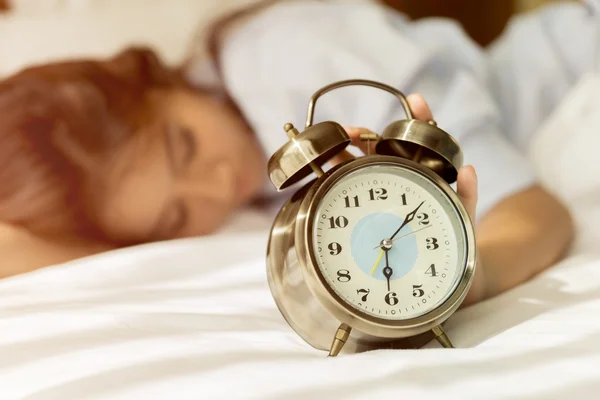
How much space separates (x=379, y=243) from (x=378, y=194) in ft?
0.15

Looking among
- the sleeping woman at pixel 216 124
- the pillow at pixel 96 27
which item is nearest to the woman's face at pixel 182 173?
the sleeping woman at pixel 216 124

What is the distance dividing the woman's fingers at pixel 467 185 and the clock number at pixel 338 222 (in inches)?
5.6

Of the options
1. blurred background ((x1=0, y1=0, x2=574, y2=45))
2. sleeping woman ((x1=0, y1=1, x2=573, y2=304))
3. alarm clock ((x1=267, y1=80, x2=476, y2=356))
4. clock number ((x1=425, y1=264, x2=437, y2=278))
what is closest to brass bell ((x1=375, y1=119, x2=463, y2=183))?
alarm clock ((x1=267, y1=80, x2=476, y2=356))

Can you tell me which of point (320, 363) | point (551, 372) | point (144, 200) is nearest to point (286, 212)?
point (320, 363)

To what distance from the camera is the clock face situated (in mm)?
483

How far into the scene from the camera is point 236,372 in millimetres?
464

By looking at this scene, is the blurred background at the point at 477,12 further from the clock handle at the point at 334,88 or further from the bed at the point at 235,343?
the clock handle at the point at 334,88

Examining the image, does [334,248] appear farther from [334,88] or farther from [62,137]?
[62,137]

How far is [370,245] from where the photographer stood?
19.6 inches

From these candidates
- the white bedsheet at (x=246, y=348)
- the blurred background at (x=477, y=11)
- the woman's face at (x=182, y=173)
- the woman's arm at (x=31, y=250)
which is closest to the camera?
the white bedsheet at (x=246, y=348)

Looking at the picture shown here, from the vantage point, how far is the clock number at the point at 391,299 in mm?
483

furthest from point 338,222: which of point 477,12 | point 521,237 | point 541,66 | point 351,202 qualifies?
point 477,12

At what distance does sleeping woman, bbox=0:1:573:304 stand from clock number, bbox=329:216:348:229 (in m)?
0.30

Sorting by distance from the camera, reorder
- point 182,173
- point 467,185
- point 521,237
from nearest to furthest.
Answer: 1. point 467,185
2. point 521,237
3. point 182,173
